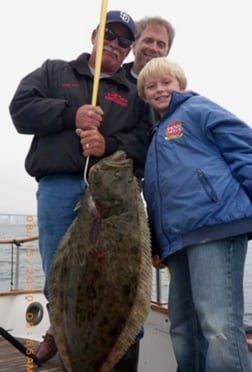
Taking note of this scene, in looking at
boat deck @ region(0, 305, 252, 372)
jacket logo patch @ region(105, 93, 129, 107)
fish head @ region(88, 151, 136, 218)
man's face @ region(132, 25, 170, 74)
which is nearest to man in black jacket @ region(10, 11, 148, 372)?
jacket logo patch @ region(105, 93, 129, 107)

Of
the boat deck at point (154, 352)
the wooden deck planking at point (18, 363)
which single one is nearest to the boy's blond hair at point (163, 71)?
the boat deck at point (154, 352)

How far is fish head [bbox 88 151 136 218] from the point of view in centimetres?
226

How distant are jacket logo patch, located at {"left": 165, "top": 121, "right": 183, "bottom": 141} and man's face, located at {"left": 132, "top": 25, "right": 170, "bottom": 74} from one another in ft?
5.02

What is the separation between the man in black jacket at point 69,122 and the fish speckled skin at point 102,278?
1.48ft

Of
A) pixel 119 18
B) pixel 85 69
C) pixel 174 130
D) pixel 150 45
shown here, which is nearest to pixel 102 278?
pixel 174 130

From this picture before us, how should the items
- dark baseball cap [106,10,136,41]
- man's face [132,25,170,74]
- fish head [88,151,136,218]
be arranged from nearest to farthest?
fish head [88,151,136,218], dark baseball cap [106,10,136,41], man's face [132,25,170,74]

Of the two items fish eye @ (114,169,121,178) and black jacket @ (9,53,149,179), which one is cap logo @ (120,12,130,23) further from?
fish eye @ (114,169,121,178)

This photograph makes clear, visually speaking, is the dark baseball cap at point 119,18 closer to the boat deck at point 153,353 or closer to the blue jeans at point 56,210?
the blue jeans at point 56,210

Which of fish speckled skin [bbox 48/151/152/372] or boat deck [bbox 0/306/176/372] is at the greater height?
fish speckled skin [bbox 48/151/152/372]

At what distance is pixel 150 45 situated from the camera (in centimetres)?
401

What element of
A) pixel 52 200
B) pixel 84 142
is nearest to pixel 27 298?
pixel 52 200

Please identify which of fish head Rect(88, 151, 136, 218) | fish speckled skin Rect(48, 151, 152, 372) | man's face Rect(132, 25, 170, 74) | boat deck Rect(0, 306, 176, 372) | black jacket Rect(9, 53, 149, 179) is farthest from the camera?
man's face Rect(132, 25, 170, 74)

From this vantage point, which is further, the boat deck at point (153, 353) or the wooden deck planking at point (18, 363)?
the wooden deck planking at point (18, 363)

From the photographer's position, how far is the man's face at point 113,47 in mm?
3084
